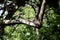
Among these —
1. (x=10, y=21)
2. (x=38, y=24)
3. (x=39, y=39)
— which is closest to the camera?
(x=38, y=24)

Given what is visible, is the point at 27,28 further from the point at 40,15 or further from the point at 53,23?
the point at 40,15

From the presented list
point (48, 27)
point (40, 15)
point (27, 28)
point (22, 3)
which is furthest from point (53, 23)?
point (40, 15)

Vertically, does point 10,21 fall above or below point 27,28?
above

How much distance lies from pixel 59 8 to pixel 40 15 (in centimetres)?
136

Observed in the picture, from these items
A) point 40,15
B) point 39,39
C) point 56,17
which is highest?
point 40,15

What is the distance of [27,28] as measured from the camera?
3.22 m

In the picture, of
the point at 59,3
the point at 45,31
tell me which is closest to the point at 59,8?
the point at 59,3

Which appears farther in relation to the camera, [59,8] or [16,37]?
[59,8]

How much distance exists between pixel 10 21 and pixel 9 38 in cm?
63

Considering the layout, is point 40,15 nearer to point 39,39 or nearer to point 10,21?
point 10,21

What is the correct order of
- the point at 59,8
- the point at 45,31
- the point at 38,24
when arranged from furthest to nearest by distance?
the point at 59,8
the point at 45,31
the point at 38,24

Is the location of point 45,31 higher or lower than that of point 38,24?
lower

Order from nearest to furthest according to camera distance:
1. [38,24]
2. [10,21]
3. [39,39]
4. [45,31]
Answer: [38,24] → [10,21] → [39,39] → [45,31]

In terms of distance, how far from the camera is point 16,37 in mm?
3184
